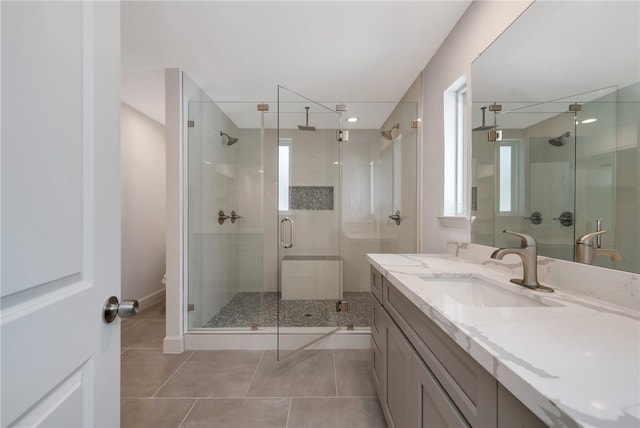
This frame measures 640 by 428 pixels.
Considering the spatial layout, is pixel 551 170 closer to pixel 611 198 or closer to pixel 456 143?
pixel 611 198

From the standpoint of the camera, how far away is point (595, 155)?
0.84m

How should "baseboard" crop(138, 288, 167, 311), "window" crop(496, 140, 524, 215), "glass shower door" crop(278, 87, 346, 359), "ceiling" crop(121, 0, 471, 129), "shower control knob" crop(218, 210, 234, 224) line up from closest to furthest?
"window" crop(496, 140, 524, 215), "ceiling" crop(121, 0, 471, 129), "glass shower door" crop(278, 87, 346, 359), "shower control knob" crop(218, 210, 234, 224), "baseboard" crop(138, 288, 167, 311)

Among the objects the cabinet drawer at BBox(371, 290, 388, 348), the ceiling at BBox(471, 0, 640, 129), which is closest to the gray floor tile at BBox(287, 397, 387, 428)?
the cabinet drawer at BBox(371, 290, 388, 348)

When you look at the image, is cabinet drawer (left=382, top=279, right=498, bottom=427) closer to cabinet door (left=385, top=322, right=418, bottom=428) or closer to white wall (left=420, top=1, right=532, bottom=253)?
cabinet door (left=385, top=322, right=418, bottom=428)

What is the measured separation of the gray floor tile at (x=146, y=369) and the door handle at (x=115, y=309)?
1.56 meters

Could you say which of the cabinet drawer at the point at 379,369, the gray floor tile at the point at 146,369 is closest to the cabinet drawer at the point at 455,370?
the cabinet drawer at the point at 379,369

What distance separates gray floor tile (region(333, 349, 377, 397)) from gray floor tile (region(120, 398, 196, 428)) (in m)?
1.01

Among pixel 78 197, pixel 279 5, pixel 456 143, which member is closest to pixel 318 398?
pixel 78 197

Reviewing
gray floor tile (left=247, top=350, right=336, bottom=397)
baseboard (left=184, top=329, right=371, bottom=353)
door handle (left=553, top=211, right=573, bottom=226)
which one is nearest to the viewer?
door handle (left=553, top=211, right=573, bottom=226)

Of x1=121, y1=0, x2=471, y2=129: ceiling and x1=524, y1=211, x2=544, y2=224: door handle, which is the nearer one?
x1=524, y1=211, x2=544, y2=224: door handle

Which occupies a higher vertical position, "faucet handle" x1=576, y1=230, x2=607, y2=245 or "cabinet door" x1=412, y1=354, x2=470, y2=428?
"faucet handle" x1=576, y1=230, x2=607, y2=245

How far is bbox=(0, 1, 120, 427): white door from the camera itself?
39 centimetres

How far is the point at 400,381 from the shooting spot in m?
1.11

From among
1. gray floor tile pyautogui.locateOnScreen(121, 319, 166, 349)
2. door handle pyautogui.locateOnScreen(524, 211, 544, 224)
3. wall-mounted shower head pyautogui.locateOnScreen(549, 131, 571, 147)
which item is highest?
wall-mounted shower head pyautogui.locateOnScreen(549, 131, 571, 147)
